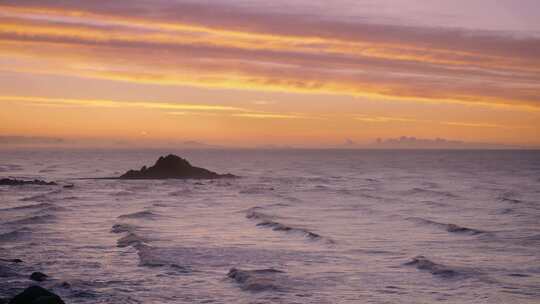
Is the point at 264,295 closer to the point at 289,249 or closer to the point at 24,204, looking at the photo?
the point at 289,249

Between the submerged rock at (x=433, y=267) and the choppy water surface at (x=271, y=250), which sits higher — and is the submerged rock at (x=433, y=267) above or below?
above

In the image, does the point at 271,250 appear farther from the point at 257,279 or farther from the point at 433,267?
the point at 433,267

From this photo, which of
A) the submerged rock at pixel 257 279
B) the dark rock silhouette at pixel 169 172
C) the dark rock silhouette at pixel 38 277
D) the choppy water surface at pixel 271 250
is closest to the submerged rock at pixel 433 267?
the choppy water surface at pixel 271 250

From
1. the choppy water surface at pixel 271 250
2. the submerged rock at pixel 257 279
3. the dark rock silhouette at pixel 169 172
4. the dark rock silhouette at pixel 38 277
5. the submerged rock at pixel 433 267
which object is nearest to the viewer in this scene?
the choppy water surface at pixel 271 250

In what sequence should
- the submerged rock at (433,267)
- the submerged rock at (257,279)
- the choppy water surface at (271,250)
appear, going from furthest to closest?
the submerged rock at (433,267) < the submerged rock at (257,279) < the choppy water surface at (271,250)

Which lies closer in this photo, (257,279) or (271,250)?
(257,279)

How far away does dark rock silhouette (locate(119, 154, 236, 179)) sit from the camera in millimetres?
91375

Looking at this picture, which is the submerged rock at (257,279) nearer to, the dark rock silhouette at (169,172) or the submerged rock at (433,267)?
the submerged rock at (433,267)

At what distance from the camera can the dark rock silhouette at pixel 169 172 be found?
3597 inches

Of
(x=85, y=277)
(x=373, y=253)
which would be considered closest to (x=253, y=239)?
(x=373, y=253)

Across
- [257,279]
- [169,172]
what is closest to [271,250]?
[257,279]

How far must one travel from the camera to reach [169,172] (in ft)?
304

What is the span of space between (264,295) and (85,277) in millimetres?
7054

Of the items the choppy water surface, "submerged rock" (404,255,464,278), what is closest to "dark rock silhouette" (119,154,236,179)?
the choppy water surface
